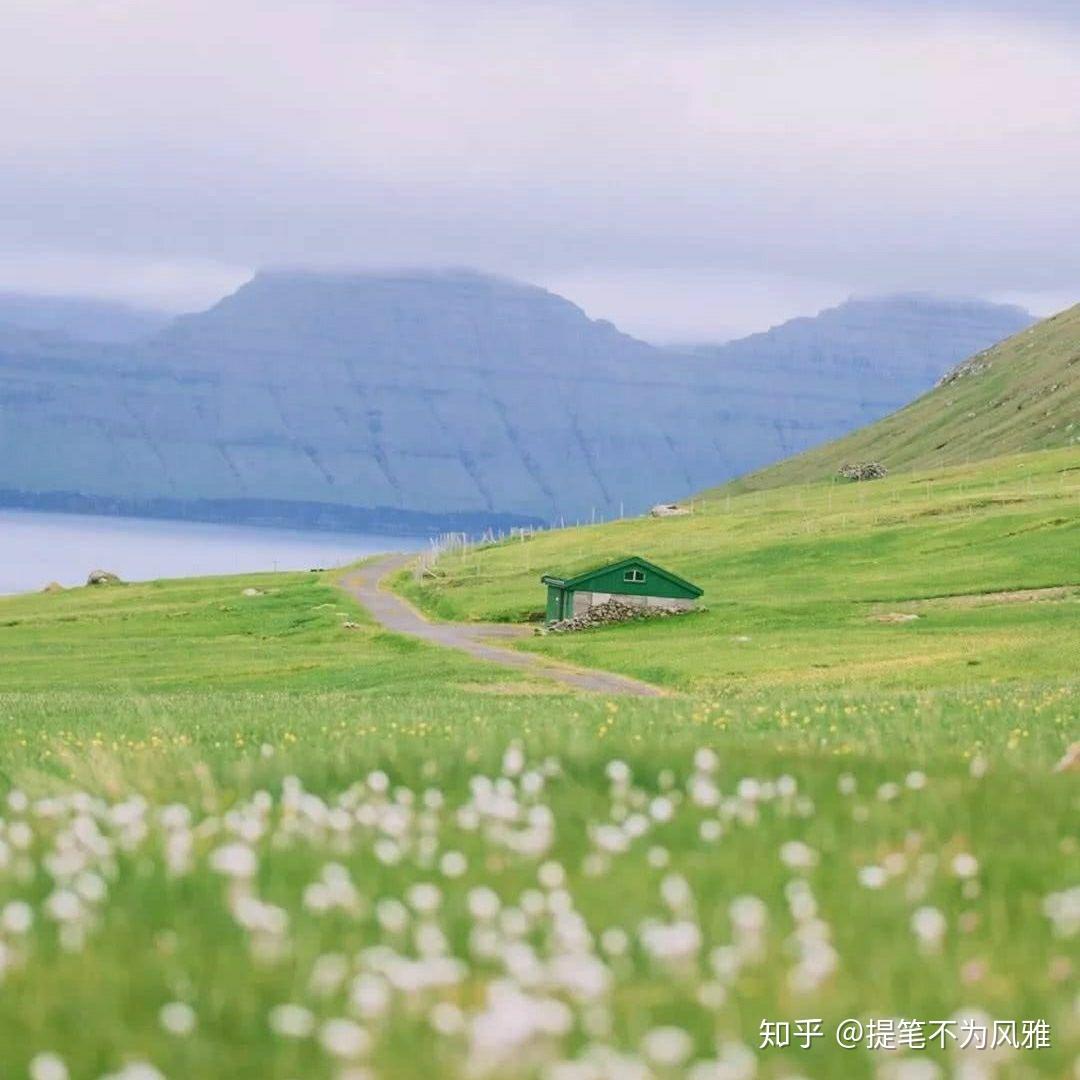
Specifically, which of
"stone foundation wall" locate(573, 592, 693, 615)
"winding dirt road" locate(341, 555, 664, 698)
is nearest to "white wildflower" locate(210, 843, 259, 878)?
"winding dirt road" locate(341, 555, 664, 698)

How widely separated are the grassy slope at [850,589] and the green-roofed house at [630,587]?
112 inches

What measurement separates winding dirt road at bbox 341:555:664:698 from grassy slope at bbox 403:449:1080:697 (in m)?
2.10

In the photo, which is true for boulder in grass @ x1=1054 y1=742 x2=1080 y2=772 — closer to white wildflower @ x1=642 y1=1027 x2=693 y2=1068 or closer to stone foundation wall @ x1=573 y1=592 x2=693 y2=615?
white wildflower @ x1=642 y1=1027 x2=693 y2=1068

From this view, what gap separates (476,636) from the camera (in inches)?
4454

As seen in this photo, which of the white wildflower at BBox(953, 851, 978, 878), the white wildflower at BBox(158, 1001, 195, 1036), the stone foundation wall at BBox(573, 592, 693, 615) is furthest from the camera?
the stone foundation wall at BBox(573, 592, 693, 615)

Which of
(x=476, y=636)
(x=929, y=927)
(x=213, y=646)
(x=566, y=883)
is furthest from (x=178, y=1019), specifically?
(x=213, y=646)

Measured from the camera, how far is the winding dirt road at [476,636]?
7716 centimetres

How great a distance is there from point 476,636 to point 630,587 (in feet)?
35.9

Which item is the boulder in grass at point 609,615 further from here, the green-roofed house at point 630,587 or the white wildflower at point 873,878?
the white wildflower at point 873,878

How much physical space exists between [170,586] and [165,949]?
196 metres

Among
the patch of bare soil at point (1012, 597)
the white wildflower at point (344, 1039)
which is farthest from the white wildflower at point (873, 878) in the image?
the patch of bare soil at point (1012, 597)

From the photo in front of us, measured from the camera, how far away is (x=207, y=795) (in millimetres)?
11734

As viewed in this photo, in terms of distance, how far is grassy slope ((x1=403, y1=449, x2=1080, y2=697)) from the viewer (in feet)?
252

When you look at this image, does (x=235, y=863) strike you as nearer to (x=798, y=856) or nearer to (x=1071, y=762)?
(x=798, y=856)
